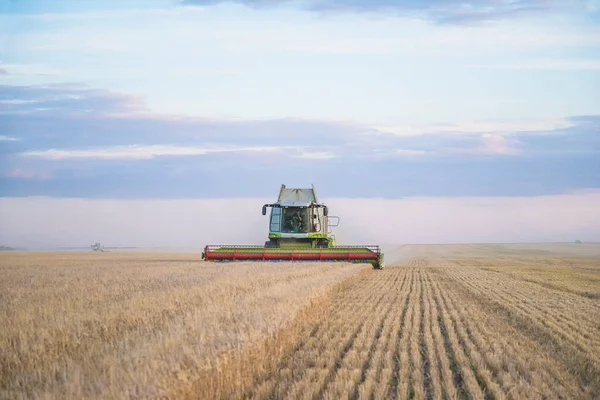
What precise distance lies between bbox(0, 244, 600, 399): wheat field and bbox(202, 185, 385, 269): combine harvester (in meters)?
14.6

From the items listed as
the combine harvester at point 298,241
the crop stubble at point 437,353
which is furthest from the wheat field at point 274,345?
the combine harvester at point 298,241

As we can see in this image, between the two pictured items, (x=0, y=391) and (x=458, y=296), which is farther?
(x=458, y=296)

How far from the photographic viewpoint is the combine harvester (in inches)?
1217

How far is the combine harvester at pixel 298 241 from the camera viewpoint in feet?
101

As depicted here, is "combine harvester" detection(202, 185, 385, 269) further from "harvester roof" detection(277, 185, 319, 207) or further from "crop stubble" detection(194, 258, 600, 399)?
"crop stubble" detection(194, 258, 600, 399)

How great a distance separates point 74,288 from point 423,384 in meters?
9.22

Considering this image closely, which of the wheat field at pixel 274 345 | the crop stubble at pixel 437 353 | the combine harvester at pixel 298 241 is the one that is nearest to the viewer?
the wheat field at pixel 274 345

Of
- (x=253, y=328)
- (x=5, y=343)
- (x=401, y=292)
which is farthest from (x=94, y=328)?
(x=401, y=292)

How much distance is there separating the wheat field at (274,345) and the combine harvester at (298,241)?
1458 cm

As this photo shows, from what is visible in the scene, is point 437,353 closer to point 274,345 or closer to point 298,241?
point 274,345

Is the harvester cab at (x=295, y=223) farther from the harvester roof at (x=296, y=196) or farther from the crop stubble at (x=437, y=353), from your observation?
the crop stubble at (x=437, y=353)

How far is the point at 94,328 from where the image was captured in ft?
30.1

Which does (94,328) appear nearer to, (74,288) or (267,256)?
(74,288)

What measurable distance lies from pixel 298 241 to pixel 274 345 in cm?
2303
